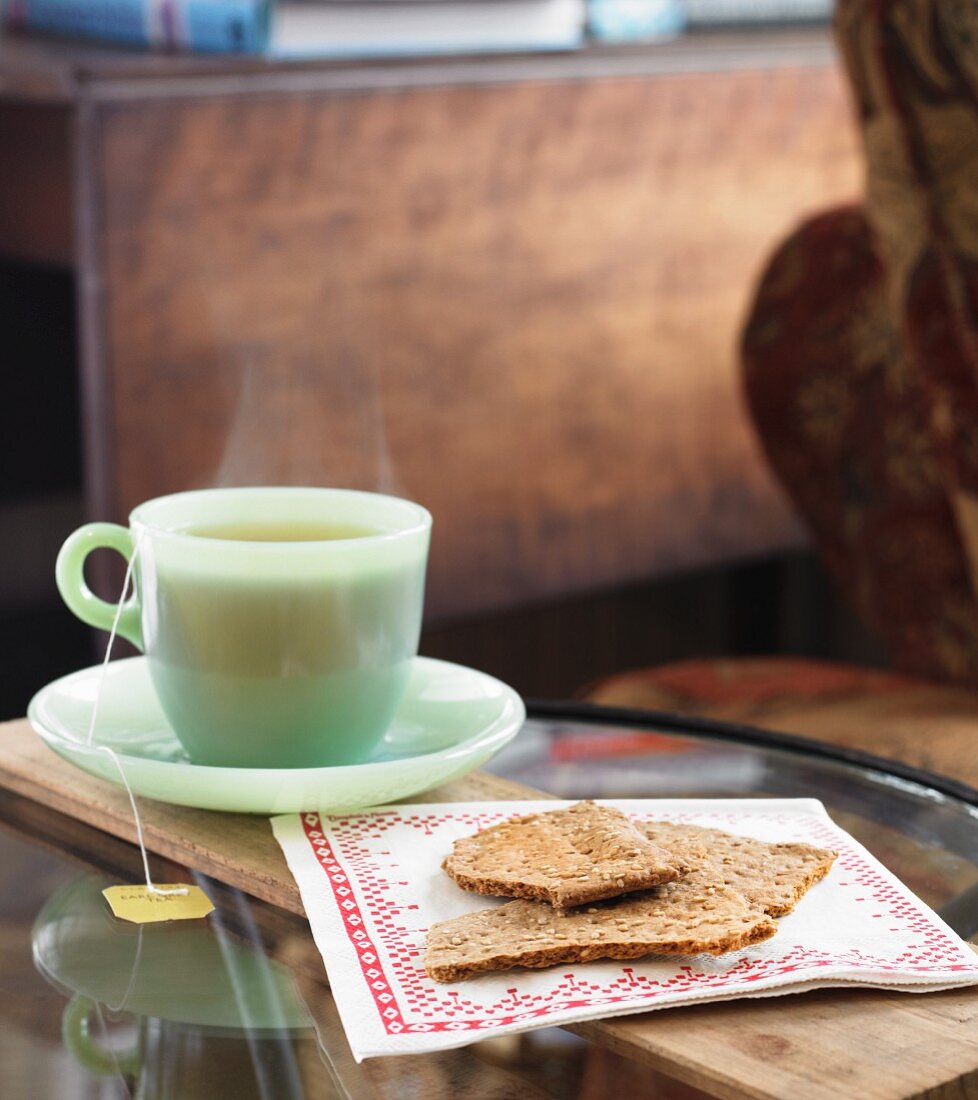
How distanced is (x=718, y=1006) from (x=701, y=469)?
120cm

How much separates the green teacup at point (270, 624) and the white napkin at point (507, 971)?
4cm

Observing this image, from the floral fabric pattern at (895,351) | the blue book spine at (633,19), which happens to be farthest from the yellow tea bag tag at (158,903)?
the blue book spine at (633,19)

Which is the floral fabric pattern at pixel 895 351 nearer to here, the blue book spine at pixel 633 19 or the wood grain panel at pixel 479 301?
the wood grain panel at pixel 479 301

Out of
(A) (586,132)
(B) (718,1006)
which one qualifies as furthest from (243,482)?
(B) (718,1006)

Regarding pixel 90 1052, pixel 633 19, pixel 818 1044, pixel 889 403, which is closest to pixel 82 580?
pixel 90 1052

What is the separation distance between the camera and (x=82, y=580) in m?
0.62

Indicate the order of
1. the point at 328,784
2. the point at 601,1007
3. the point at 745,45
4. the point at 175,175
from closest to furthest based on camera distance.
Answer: the point at 601,1007 → the point at 328,784 → the point at 175,175 → the point at 745,45

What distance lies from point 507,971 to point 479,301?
3.41ft

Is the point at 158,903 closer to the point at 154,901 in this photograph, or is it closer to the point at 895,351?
the point at 154,901

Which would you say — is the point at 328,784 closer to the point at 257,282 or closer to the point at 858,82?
the point at 858,82

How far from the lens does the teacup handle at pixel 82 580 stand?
0.61m

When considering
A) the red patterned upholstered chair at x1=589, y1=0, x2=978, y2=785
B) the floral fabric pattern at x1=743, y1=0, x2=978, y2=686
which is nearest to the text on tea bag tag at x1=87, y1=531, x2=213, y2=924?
the red patterned upholstered chair at x1=589, y1=0, x2=978, y2=785

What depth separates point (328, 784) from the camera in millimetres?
553

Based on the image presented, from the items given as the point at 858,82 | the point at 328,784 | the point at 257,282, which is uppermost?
the point at 858,82
